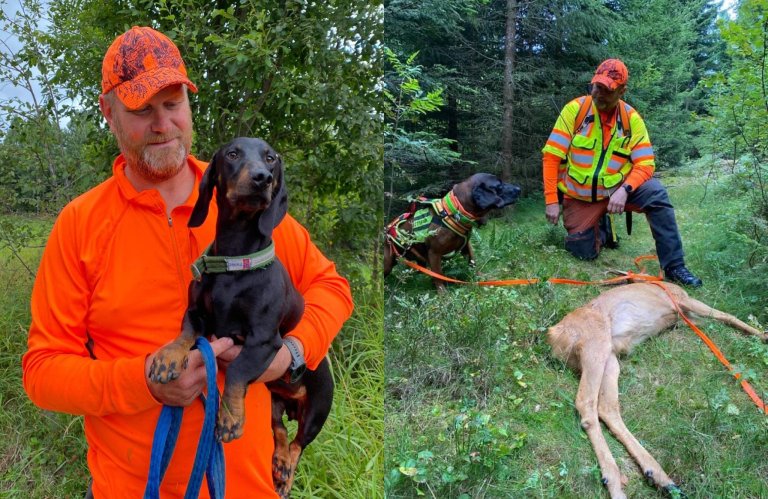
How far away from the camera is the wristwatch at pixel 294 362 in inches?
68.3

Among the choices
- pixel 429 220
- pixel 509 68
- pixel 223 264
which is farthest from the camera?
pixel 429 220

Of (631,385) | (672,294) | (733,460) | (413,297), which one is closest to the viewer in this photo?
(733,460)

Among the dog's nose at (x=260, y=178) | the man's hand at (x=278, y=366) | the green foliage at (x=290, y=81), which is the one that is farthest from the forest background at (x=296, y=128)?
the dog's nose at (x=260, y=178)

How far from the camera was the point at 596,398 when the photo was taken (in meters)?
1.64

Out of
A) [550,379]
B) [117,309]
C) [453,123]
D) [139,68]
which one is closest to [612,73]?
[453,123]

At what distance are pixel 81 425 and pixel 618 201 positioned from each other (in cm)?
314

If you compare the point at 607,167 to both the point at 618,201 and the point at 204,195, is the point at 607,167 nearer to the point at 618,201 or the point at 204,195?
the point at 618,201

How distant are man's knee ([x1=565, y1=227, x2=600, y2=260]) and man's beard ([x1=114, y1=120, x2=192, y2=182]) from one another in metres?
1.22

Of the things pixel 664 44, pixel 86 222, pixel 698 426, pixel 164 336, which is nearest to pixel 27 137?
pixel 86 222

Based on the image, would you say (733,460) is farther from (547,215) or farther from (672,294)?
(547,215)

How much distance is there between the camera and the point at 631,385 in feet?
5.56

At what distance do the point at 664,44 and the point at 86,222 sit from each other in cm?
181

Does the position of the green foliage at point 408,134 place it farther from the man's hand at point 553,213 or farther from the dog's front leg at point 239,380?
the dog's front leg at point 239,380

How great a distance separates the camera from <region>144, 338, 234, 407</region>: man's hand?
148cm
